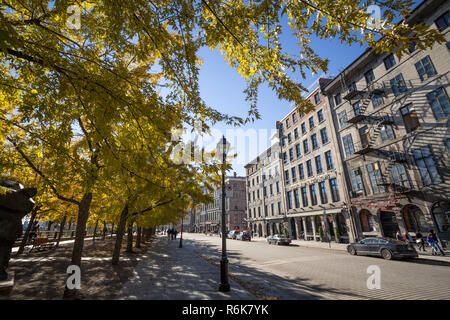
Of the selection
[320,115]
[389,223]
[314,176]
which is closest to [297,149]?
[314,176]

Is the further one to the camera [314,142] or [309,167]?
[309,167]

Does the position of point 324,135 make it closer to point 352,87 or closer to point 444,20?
point 352,87

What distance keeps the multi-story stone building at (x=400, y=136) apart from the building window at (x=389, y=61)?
0.19 ft

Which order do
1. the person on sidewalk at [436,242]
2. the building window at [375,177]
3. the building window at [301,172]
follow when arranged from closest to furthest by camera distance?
the person on sidewalk at [436,242] < the building window at [375,177] < the building window at [301,172]

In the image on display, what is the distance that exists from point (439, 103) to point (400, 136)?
3.52m

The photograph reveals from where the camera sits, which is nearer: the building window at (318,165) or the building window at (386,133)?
the building window at (386,133)

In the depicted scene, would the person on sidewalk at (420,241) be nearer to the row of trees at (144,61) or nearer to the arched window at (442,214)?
the arched window at (442,214)

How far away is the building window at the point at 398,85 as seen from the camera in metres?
18.5

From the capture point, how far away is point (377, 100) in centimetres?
2106

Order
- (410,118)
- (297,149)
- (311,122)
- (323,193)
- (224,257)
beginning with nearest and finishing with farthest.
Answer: (224,257) → (410,118) → (323,193) → (311,122) → (297,149)

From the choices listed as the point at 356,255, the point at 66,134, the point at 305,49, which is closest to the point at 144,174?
the point at 66,134

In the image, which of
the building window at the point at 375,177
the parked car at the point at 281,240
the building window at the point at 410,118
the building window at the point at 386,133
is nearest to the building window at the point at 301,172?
the parked car at the point at 281,240

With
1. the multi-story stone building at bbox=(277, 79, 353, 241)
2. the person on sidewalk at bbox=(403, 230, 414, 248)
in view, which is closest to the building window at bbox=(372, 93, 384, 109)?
the multi-story stone building at bbox=(277, 79, 353, 241)
